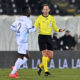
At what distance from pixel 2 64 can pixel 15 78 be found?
5.79 m

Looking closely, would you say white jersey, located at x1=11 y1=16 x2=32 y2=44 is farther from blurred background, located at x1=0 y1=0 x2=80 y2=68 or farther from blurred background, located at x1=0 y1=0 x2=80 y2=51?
blurred background, located at x1=0 y1=0 x2=80 y2=51

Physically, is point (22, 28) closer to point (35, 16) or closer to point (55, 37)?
point (55, 37)

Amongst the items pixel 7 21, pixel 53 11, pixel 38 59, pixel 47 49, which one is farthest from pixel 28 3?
pixel 47 49

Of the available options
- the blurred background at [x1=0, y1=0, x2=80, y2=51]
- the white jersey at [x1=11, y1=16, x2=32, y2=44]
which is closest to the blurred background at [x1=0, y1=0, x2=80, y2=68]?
the blurred background at [x1=0, y1=0, x2=80, y2=51]

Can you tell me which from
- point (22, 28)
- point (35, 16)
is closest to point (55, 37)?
point (35, 16)

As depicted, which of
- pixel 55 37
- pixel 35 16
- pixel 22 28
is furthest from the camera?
pixel 35 16

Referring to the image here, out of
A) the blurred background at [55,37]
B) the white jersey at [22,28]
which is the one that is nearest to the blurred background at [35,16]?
the blurred background at [55,37]

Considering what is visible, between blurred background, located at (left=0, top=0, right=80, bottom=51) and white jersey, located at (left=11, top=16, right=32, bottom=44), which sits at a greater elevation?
white jersey, located at (left=11, top=16, right=32, bottom=44)

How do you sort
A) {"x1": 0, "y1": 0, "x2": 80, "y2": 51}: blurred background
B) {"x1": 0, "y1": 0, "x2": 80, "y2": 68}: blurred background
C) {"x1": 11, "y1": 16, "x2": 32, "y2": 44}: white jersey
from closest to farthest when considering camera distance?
{"x1": 11, "y1": 16, "x2": 32, "y2": 44}: white jersey < {"x1": 0, "y1": 0, "x2": 80, "y2": 68}: blurred background < {"x1": 0, "y1": 0, "x2": 80, "y2": 51}: blurred background

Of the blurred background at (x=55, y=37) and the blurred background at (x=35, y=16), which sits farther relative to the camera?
the blurred background at (x=35, y=16)

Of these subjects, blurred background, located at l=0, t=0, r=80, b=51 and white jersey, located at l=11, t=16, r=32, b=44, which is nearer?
white jersey, located at l=11, t=16, r=32, b=44

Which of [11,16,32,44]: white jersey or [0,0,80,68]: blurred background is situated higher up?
[11,16,32,44]: white jersey

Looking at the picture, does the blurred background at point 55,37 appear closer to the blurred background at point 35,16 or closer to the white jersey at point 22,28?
the blurred background at point 35,16

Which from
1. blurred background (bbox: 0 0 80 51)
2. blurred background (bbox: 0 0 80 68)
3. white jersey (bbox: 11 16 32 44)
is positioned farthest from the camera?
blurred background (bbox: 0 0 80 51)
